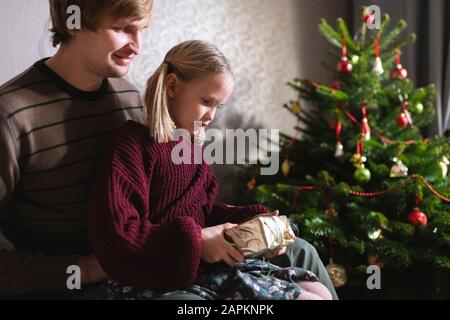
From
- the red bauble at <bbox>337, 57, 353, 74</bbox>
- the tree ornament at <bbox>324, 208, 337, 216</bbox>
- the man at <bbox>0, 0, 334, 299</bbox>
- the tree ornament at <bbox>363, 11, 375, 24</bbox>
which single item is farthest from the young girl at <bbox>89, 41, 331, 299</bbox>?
the tree ornament at <bbox>363, 11, 375, 24</bbox>

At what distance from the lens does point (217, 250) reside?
3.53 feet

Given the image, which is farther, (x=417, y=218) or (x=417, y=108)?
(x=417, y=108)

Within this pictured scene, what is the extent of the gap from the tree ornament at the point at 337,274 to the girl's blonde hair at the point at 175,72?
33.1 inches

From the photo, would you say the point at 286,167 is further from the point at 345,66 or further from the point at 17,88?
the point at 17,88

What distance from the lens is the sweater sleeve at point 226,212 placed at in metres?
1.29

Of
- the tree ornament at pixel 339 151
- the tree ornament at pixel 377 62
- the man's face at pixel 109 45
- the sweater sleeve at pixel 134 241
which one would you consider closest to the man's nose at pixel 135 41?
the man's face at pixel 109 45

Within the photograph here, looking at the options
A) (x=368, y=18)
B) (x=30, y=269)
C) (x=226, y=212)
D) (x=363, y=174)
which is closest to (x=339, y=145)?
(x=363, y=174)

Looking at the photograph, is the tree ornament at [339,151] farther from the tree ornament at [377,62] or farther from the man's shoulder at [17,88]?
the man's shoulder at [17,88]

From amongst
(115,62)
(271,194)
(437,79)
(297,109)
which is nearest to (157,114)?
(115,62)

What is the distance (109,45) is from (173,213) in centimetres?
41

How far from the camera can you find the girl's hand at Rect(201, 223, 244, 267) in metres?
1.07

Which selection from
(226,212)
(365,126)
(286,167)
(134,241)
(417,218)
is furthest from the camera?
(286,167)

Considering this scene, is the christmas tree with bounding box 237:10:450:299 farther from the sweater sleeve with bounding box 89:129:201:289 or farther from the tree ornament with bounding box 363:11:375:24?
the sweater sleeve with bounding box 89:129:201:289
